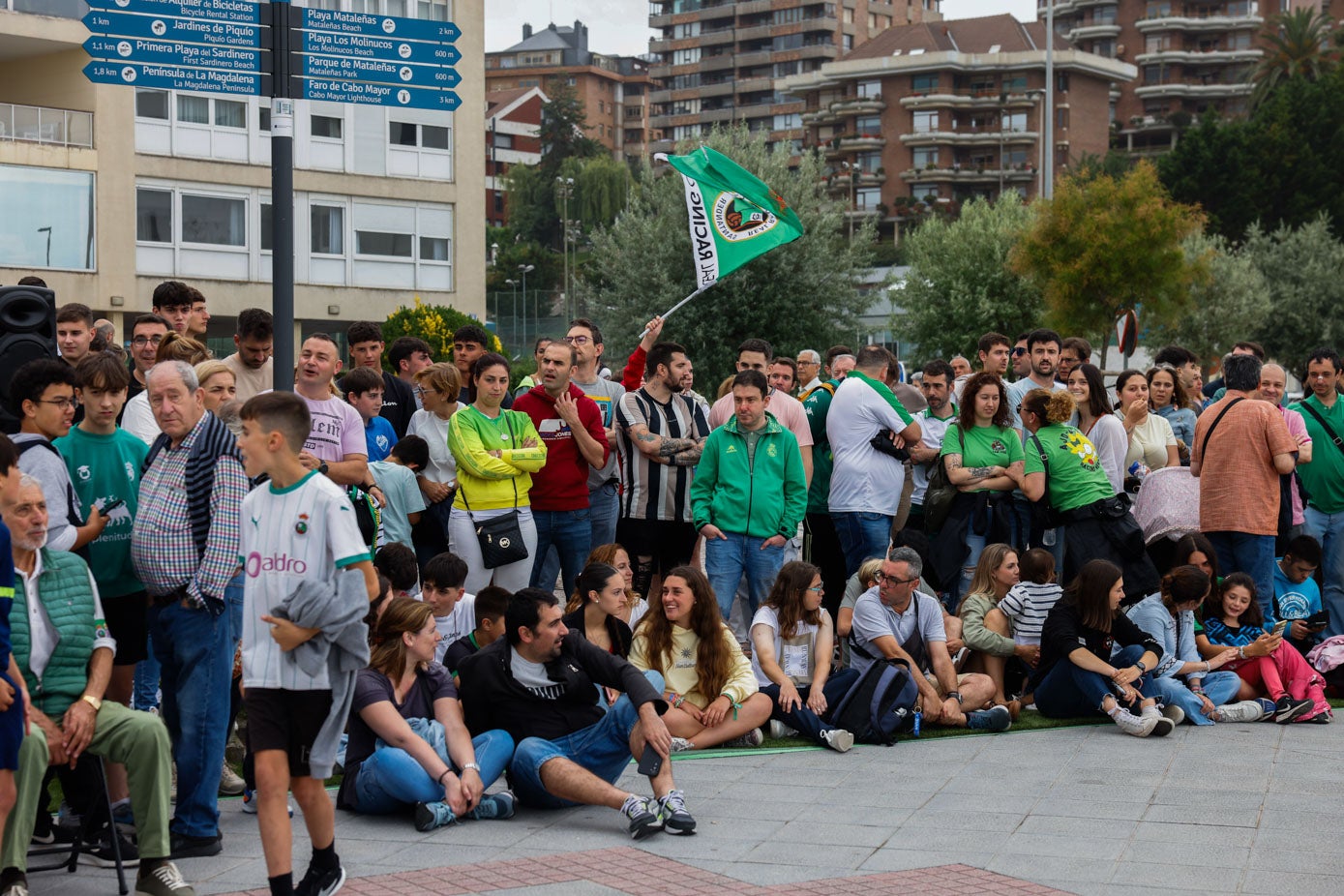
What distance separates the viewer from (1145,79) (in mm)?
122375

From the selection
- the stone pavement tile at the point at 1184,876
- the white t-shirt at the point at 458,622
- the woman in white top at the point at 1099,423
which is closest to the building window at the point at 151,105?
the woman in white top at the point at 1099,423

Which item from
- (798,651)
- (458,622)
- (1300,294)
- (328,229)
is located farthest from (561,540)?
(1300,294)

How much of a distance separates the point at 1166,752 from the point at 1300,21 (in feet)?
296

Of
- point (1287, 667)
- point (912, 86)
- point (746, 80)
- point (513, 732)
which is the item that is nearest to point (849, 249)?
point (1287, 667)

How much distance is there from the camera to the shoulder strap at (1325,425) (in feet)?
37.3

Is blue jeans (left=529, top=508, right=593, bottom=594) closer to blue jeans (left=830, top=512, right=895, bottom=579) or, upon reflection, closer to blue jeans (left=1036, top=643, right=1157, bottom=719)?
blue jeans (left=830, top=512, right=895, bottom=579)

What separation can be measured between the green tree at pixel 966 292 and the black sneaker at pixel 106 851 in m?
45.9

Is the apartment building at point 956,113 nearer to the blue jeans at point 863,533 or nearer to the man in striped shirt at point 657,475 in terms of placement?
the blue jeans at point 863,533

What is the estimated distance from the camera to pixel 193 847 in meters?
6.24

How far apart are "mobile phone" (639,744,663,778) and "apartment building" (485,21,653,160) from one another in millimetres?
144745

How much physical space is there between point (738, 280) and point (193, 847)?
31671 millimetres

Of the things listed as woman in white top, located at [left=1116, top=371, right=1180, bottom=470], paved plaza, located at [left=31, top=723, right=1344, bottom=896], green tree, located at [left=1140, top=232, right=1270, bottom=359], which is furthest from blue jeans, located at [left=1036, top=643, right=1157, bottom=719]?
green tree, located at [left=1140, top=232, right=1270, bottom=359]

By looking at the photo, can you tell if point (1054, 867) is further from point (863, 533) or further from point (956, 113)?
point (956, 113)

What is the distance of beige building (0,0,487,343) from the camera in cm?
3525
